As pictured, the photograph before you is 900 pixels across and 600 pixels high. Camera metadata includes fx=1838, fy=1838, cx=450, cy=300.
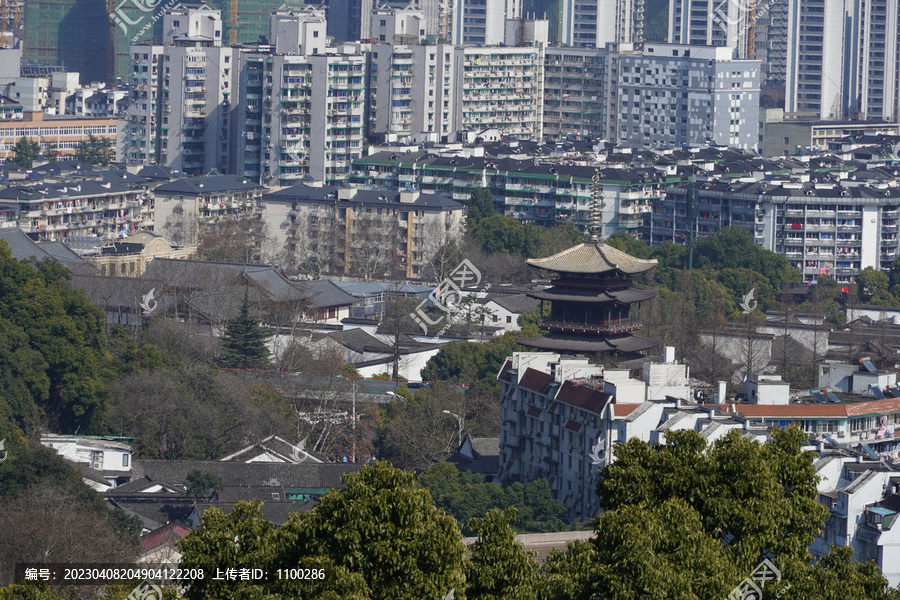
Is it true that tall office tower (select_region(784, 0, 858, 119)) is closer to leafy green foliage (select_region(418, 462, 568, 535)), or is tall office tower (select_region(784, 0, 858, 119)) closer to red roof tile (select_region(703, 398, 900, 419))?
red roof tile (select_region(703, 398, 900, 419))

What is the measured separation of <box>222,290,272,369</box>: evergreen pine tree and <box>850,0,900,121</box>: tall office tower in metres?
79.2

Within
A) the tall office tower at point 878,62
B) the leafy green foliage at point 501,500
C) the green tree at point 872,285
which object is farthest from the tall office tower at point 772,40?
the leafy green foliage at point 501,500

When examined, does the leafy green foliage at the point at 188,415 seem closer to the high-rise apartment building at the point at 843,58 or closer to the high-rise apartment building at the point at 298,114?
the high-rise apartment building at the point at 298,114

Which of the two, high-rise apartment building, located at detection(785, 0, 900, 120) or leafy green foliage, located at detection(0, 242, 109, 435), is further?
high-rise apartment building, located at detection(785, 0, 900, 120)

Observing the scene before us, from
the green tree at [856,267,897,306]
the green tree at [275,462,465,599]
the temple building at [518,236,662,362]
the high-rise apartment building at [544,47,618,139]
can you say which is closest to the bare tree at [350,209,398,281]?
the green tree at [856,267,897,306]

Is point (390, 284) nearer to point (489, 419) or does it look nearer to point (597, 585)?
point (489, 419)

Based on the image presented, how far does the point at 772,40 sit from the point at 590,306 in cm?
9561

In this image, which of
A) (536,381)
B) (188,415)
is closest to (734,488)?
(536,381)

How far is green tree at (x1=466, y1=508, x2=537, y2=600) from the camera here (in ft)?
60.2

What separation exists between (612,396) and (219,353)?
60.0 feet

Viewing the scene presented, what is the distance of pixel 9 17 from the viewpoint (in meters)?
132

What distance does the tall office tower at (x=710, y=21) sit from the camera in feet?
410

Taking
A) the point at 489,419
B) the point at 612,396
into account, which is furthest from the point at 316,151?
the point at 612,396

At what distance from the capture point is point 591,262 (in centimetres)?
4841
